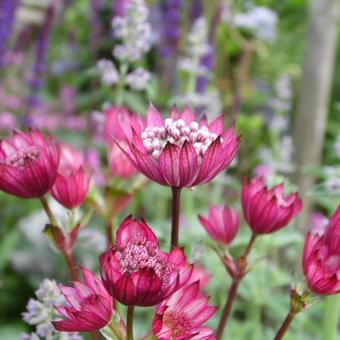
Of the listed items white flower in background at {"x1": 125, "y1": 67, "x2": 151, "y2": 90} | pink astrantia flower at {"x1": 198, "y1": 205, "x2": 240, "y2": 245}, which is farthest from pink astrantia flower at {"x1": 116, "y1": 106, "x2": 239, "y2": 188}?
white flower in background at {"x1": 125, "y1": 67, "x2": 151, "y2": 90}

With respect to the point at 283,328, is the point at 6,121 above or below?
above

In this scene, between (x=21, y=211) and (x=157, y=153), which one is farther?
(x=21, y=211)

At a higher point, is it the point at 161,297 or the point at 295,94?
the point at 295,94

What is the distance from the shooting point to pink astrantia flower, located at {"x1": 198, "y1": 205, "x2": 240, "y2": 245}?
0.56m

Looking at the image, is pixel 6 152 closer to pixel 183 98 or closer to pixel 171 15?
pixel 183 98

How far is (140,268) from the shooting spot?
1.25 ft

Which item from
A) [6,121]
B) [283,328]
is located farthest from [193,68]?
[283,328]

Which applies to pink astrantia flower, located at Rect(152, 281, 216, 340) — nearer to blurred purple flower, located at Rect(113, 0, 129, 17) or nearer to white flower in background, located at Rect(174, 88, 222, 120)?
white flower in background, located at Rect(174, 88, 222, 120)

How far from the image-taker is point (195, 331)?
1.35 feet

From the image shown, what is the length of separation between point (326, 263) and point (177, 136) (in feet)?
0.43

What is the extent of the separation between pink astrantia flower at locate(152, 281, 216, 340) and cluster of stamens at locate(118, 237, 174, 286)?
24 millimetres

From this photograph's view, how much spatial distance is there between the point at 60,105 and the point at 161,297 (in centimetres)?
213

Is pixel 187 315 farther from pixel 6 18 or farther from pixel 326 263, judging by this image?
pixel 6 18

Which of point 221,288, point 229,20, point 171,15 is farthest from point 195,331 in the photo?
point 229,20
